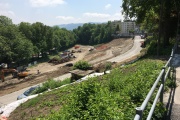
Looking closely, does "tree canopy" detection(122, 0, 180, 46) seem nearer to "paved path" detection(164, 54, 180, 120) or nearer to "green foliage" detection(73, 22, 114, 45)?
"paved path" detection(164, 54, 180, 120)

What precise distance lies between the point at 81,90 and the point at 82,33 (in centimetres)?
14443

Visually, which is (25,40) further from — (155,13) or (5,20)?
(155,13)

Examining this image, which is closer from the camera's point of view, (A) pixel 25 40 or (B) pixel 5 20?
(A) pixel 25 40

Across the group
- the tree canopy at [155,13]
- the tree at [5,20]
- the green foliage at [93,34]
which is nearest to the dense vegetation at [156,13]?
the tree canopy at [155,13]

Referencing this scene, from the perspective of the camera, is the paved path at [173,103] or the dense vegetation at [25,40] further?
the dense vegetation at [25,40]

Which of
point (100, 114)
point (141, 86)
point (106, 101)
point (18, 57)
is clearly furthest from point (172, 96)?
point (18, 57)

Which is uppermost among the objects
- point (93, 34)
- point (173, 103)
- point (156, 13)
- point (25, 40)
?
point (156, 13)

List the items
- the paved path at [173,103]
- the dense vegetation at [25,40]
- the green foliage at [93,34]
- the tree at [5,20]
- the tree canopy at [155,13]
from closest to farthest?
1. the paved path at [173,103]
2. the tree canopy at [155,13]
3. the dense vegetation at [25,40]
4. the tree at [5,20]
5. the green foliage at [93,34]

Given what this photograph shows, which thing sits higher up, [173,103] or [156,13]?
[156,13]

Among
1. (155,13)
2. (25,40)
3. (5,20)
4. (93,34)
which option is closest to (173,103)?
(155,13)

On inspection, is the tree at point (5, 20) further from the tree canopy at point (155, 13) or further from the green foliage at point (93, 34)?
the tree canopy at point (155, 13)

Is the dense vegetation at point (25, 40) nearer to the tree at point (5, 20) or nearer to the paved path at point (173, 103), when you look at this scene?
the tree at point (5, 20)

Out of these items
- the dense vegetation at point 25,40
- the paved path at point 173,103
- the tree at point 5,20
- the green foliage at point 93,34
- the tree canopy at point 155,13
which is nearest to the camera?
the paved path at point 173,103

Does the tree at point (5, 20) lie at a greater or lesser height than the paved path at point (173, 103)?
greater
